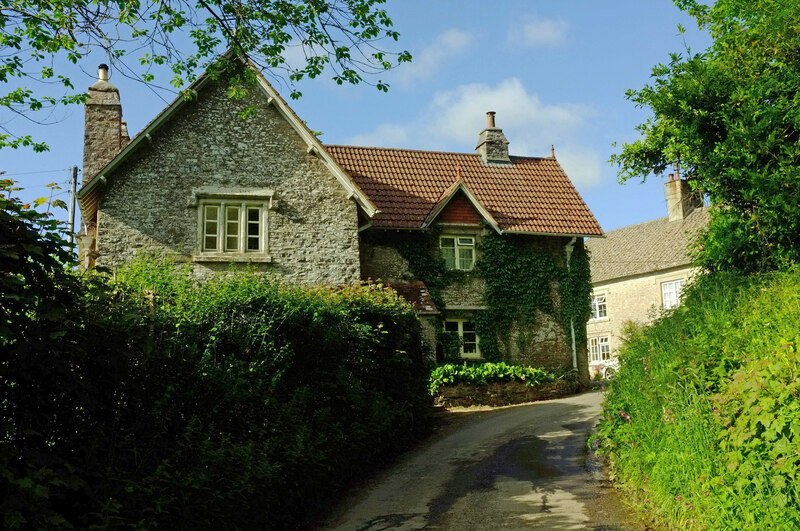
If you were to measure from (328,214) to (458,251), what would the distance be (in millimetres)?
5882

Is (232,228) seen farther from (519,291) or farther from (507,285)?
(519,291)

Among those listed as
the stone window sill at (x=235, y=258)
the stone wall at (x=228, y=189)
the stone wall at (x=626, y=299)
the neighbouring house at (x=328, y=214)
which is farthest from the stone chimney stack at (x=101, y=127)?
the stone wall at (x=626, y=299)

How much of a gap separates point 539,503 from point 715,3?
59.9ft

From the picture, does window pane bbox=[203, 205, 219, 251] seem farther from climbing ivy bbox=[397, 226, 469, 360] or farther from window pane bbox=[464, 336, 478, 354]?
window pane bbox=[464, 336, 478, 354]

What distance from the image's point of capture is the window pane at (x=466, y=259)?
24.0m

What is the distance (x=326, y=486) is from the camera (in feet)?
31.5

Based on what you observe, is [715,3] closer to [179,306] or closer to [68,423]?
[179,306]

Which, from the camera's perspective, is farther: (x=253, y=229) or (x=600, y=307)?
(x=600, y=307)

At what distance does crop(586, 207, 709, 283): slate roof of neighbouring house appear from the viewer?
36.1m

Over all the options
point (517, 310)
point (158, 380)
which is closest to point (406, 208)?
point (517, 310)

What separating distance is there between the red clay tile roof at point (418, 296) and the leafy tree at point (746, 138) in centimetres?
1019

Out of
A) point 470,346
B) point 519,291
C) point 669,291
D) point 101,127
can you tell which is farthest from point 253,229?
point 669,291

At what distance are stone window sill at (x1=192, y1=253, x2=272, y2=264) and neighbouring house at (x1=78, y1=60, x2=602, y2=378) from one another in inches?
1.6

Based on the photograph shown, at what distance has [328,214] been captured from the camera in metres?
20.0
